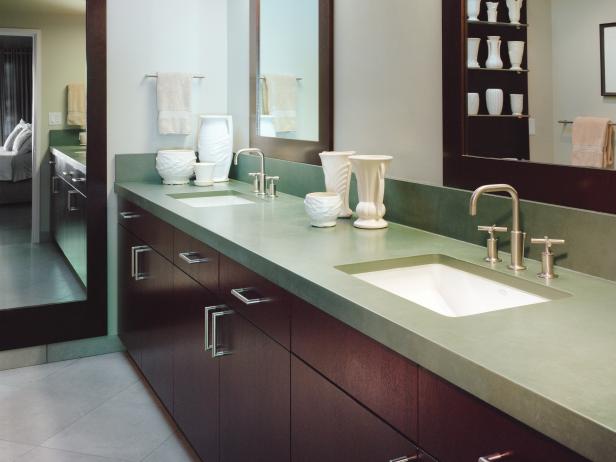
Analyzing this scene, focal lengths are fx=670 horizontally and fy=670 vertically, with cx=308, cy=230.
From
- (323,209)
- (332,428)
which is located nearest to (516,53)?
(323,209)

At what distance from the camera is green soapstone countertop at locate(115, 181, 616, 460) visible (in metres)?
0.76

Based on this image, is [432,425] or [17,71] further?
[17,71]

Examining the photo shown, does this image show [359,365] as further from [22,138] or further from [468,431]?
[22,138]

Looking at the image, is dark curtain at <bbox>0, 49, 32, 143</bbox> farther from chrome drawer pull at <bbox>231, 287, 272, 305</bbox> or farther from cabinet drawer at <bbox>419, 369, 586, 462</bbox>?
cabinet drawer at <bbox>419, 369, 586, 462</bbox>

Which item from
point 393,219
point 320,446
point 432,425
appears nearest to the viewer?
point 432,425

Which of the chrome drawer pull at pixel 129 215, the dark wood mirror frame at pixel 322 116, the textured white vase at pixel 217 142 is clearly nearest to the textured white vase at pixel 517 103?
the dark wood mirror frame at pixel 322 116

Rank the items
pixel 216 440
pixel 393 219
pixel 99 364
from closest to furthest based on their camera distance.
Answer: pixel 216 440 < pixel 393 219 < pixel 99 364

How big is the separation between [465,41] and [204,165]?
5.18 feet

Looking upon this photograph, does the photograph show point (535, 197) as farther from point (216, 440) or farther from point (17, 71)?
point (17, 71)

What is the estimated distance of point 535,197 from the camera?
1571 millimetres

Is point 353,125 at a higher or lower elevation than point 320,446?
higher

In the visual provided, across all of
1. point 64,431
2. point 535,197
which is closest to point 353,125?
point 535,197

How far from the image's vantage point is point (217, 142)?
3.17 metres

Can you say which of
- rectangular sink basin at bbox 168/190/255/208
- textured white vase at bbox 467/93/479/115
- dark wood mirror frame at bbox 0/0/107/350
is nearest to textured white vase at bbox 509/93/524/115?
textured white vase at bbox 467/93/479/115
